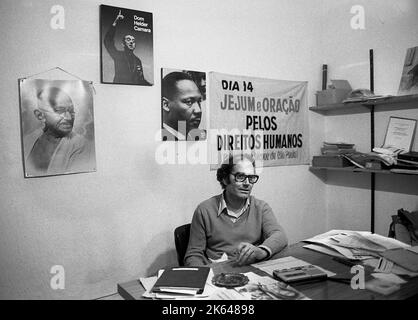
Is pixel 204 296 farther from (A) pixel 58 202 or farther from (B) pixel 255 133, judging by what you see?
(B) pixel 255 133

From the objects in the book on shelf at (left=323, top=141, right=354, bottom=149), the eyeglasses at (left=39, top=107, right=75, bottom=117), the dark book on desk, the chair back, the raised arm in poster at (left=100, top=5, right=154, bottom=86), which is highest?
the raised arm in poster at (left=100, top=5, right=154, bottom=86)

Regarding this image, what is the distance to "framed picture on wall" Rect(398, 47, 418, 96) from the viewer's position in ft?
9.27

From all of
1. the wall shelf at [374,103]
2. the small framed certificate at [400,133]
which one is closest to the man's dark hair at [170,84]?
the wall shelf at [374,103]

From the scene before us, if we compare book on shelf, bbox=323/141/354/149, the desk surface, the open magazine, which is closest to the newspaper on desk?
the desk surface

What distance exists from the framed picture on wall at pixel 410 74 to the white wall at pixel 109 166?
43.1 inches

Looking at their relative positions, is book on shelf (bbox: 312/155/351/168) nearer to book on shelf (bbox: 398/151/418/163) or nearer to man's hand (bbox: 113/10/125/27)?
book on shelf (bbox: 398/151/418/163)

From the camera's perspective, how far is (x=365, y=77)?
10.7 feet

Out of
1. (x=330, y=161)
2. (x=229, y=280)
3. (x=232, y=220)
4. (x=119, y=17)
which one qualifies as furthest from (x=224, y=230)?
(x=330, y=161)

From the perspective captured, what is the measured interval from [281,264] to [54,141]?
62.0 inches

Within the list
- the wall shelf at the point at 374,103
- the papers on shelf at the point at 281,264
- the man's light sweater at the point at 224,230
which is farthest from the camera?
the wall shelf at the point at 374,103

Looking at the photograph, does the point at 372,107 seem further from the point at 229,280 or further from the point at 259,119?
the point at 229,280

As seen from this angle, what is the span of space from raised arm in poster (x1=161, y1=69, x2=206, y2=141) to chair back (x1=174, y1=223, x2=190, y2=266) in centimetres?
84

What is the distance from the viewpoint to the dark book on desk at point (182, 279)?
128 cm

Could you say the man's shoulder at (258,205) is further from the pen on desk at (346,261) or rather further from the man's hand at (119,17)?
the man's hand at (119,17)
